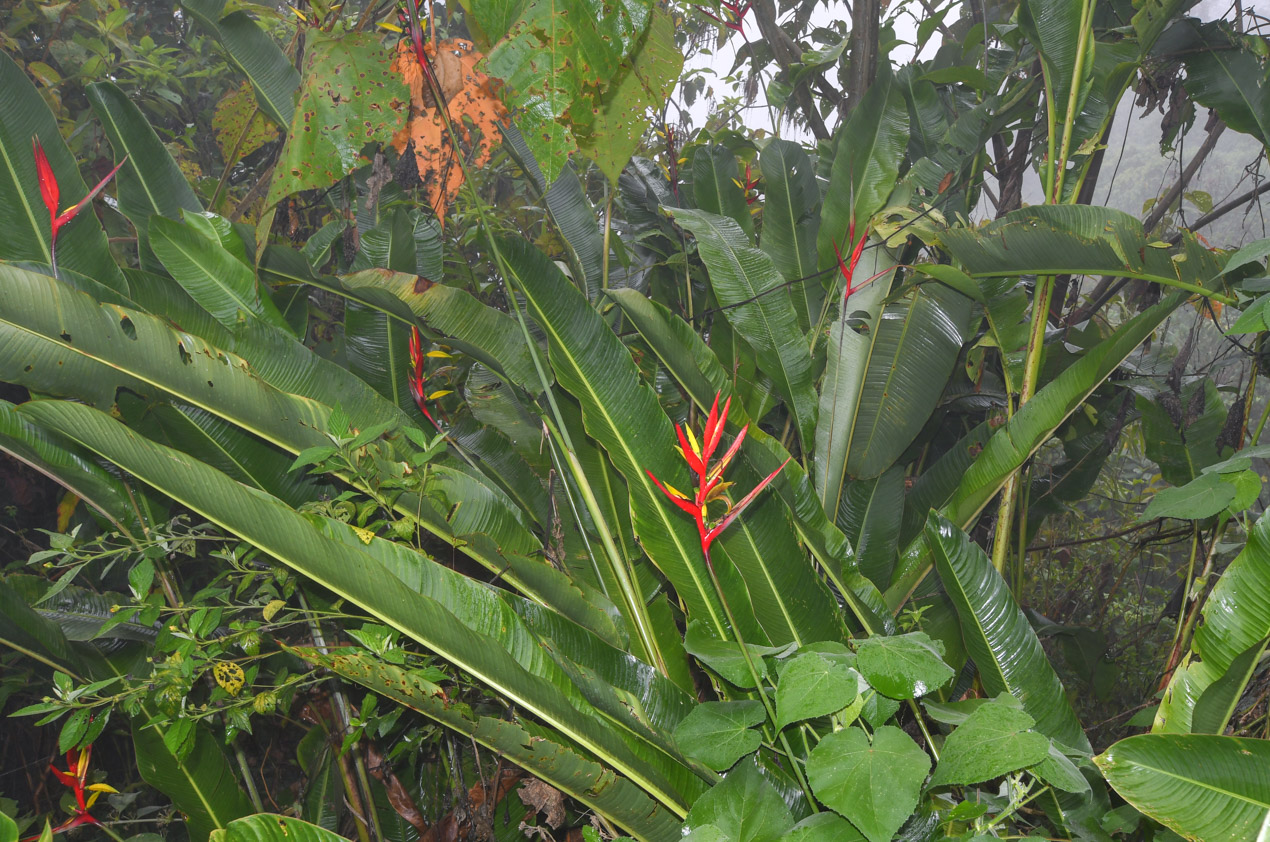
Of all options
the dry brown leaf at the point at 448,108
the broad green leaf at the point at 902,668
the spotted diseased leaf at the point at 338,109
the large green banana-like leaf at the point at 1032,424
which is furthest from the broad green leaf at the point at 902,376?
the spotted diseased leaf at the point at 338,109

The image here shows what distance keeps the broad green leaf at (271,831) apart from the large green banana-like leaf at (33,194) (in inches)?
43.6

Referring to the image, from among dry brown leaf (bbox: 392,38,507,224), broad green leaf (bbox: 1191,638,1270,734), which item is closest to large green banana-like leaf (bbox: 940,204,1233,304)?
A: broad green leaf (bbox: 1191,638,1270,734)

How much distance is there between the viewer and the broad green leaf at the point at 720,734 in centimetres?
81

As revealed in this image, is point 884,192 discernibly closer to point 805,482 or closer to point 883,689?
point 805,482

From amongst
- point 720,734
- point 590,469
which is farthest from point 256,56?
point 720,734

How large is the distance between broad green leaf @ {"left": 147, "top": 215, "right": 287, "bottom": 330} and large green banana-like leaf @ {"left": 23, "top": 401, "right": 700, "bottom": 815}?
0.40m

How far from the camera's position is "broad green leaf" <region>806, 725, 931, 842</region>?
690mm

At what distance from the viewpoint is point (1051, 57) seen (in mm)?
1446

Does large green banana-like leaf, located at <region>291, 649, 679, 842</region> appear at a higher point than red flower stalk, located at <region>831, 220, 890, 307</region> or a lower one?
lower

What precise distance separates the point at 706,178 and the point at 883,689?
57.9 inches

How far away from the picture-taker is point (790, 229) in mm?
1786

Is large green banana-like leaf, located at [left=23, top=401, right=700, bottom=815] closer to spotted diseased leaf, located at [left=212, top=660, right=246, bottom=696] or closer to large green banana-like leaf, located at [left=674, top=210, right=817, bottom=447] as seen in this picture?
spotted diseased leaf, located at [left=212, top=660, right=246, bottom=696]

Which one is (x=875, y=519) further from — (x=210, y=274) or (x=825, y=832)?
(x=210, y=274)

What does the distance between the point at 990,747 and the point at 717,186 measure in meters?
1.51
